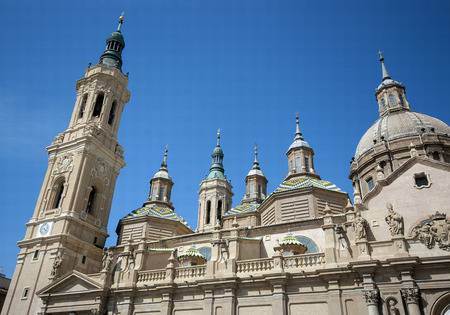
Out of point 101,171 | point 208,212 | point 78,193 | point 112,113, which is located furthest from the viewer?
point 208,212

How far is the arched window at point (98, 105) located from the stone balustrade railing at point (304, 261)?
1052 inches

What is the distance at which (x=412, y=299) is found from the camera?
16875mm

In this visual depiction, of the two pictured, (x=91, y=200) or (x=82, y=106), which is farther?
(x=82, y=106)

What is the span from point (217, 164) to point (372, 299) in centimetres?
3949

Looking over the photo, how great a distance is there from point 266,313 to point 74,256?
18.8 metres

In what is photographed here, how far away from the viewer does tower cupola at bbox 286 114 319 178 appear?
114ft

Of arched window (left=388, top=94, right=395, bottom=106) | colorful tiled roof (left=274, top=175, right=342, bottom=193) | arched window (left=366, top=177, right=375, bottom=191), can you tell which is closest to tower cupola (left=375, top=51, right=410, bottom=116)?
arched window (left=388, top=94, right=395, bottom=106)

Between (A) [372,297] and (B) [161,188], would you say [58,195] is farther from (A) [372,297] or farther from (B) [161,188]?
(A) [372,297]

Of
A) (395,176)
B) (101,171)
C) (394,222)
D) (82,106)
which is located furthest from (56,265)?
(395,176)

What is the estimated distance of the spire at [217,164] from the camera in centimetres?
5281

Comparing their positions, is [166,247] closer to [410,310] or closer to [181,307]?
[181,307]

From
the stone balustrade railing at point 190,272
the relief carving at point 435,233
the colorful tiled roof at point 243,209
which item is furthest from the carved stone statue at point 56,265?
the relief carving at point 435,233

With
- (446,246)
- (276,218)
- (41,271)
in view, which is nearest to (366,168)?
(276,218)

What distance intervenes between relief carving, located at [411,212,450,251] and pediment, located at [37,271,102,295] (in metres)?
19.5
